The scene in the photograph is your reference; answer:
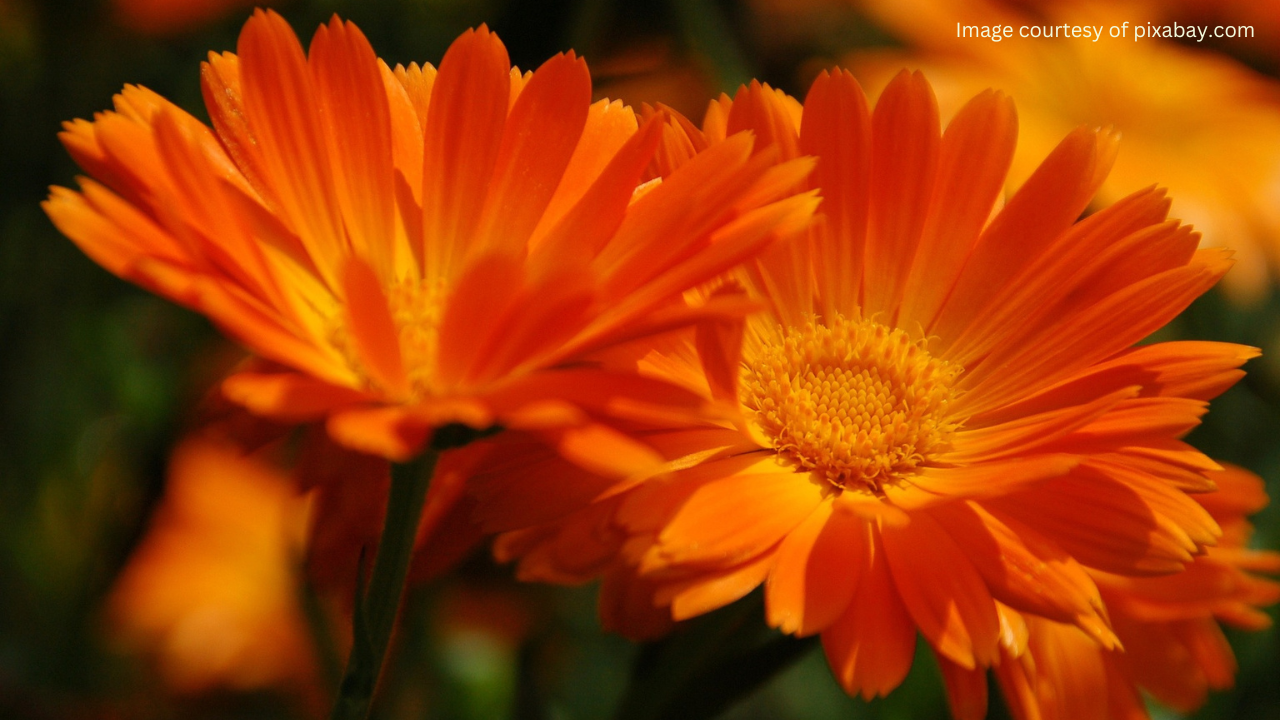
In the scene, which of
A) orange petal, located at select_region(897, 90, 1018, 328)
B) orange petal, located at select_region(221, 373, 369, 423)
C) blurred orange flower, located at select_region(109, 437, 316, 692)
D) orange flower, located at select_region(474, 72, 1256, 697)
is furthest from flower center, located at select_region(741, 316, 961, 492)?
blurred orange flower, located at select_region(109, 437, 316, 692)

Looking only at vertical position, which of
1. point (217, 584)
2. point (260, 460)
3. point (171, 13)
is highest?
point (171, 13)

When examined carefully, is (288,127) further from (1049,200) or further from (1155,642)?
(1155,642)

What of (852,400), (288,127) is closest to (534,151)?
(288,127)

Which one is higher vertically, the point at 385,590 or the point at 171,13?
the point at 385,590

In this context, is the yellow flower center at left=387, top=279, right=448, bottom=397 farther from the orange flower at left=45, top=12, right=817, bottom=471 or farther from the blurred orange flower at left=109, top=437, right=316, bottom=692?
the blurred orange flower at left=109, top=437, right=316, bottom=692

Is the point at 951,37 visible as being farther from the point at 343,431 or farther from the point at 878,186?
the point at 343,431

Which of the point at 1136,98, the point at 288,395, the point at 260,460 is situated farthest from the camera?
the point at 1136,98
